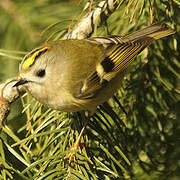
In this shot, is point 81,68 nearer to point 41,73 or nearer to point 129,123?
point 41,73

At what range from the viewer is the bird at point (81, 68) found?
138cm

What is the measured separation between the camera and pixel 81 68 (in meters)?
1.58

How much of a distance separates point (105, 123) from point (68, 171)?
28 centimetres

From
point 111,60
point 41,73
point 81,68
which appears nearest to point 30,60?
point 41,73

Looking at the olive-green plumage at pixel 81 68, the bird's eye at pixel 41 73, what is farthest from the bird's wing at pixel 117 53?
the bird's eye at pixel 41 73

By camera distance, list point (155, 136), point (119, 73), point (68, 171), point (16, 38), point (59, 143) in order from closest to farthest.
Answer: point (68, 171) < point (59, 143) < point (155, 136) < point (119, 73) < point (16, 38)

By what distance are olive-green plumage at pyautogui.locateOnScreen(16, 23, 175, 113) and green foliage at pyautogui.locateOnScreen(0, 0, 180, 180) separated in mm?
48

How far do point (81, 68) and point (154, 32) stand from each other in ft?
1.23

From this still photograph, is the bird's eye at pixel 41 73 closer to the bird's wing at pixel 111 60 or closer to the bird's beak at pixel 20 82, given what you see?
the bird's beak at pixel 20 82

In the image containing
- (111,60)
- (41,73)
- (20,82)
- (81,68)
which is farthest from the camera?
(111,60)

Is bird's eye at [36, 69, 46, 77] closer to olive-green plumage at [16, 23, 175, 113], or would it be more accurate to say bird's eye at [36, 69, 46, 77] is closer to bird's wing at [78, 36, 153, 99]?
olive-green plumage at [16, 23, 175, 113]

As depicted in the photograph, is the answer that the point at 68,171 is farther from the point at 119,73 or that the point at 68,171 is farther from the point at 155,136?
the point at 119,73

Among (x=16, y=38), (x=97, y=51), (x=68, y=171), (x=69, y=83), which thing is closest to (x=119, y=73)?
(x=97, y=51)

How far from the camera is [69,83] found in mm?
1523
